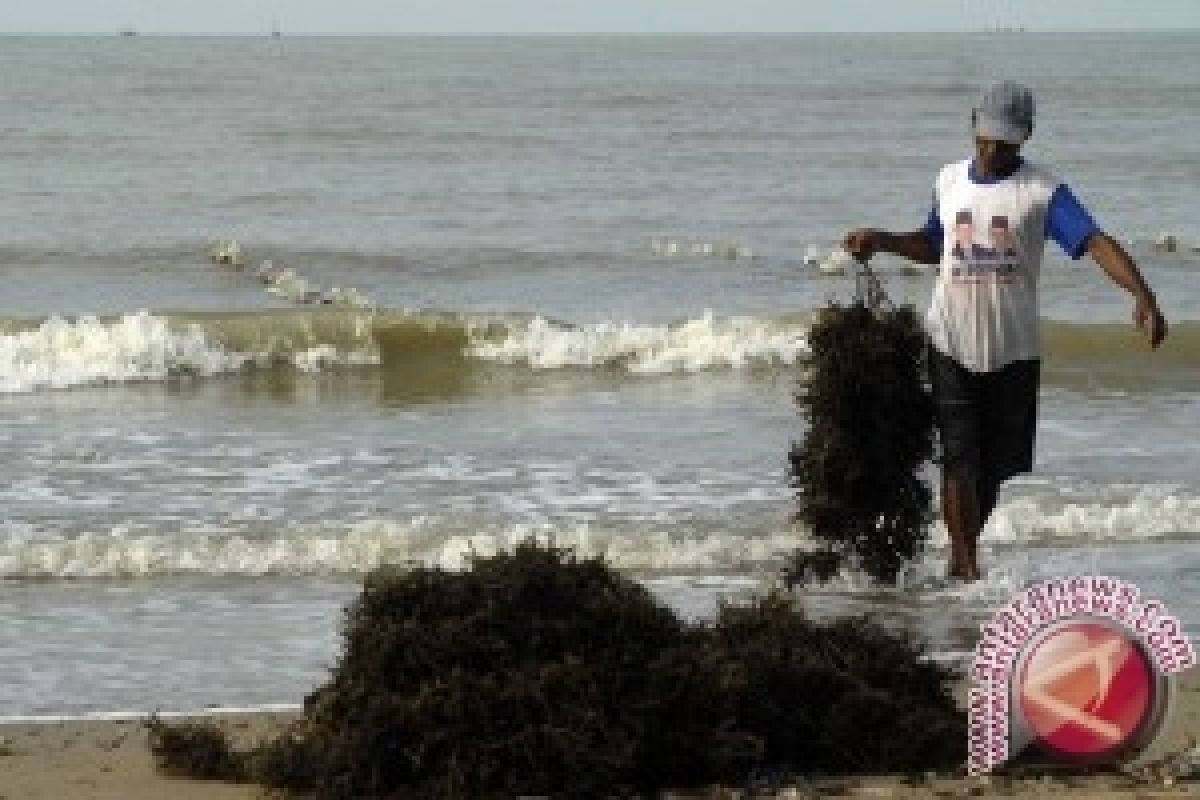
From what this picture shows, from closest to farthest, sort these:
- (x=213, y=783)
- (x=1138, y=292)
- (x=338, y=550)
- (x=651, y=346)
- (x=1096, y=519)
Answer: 1. (x=213, y=783)
2. (x=1138, y=292)
3. (x=338, y=550)
4. (x=1096, y=519)
5. (x=651, y=346)

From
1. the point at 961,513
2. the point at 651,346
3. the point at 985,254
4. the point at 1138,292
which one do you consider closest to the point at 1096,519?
the point at 961,513

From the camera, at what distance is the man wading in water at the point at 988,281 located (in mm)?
7652

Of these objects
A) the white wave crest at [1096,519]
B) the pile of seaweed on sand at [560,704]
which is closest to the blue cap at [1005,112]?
the pile of seaweed on sand at [560,704]

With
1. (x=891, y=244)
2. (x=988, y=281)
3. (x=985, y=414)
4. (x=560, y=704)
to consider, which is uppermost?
(x=891, y=244)

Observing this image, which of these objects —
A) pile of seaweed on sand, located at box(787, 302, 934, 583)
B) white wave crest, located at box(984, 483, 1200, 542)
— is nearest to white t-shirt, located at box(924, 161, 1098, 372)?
pile of seaweed on sand, located at box(787, 302, 934, 583)

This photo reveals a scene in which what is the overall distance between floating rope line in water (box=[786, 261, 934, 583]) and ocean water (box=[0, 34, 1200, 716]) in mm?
438

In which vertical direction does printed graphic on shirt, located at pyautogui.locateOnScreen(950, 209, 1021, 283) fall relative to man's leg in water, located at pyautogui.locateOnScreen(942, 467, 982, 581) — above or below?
above

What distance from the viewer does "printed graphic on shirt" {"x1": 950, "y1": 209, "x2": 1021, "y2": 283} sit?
779cm

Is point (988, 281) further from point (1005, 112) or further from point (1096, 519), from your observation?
point (1096, 519)

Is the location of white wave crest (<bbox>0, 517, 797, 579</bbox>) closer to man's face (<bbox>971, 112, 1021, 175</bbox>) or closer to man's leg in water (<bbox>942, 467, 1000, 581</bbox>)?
man's leg in water (<bbox>942, 467, 1000, 581</bbox>)

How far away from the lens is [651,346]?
17766 millimetres

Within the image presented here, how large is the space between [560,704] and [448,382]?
428 inches

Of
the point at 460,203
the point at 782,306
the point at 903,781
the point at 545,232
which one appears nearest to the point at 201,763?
the point at 903,781

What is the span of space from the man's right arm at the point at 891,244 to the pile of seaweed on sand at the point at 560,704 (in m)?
1.80
